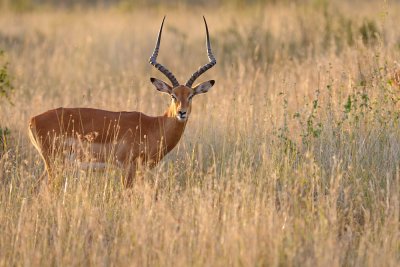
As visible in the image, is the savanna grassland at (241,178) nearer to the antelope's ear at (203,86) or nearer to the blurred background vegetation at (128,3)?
the antelope's ear at (203,86)

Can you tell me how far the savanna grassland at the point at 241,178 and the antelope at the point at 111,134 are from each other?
18 centimetres

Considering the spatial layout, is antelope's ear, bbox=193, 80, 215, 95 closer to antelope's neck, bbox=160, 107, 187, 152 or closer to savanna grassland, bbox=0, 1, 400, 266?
antelope's neck, bbox=160, 107, 187, 152

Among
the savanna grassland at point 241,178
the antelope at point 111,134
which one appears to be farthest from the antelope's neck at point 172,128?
the savanna grassland at point 241,178

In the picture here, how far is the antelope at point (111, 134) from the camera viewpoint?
7.88 m

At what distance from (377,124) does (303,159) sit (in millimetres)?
1068

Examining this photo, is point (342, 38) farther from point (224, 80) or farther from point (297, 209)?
point (297, 209)

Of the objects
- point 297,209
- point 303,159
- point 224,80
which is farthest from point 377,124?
point 224,80

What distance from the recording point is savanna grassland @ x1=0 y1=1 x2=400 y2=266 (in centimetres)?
571

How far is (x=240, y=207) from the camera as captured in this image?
6383 mm

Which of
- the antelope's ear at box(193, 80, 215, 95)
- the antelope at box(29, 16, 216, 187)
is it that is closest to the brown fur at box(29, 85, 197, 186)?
the antelope at box(29, 16, 216, 187)

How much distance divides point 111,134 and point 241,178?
5.13 ft

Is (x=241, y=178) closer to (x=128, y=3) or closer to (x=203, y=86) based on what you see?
(x=203, y=86)

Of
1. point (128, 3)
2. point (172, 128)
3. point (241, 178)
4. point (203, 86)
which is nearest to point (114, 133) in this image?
point (172, 128)

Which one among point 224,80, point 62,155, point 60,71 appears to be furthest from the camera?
point 60,71
